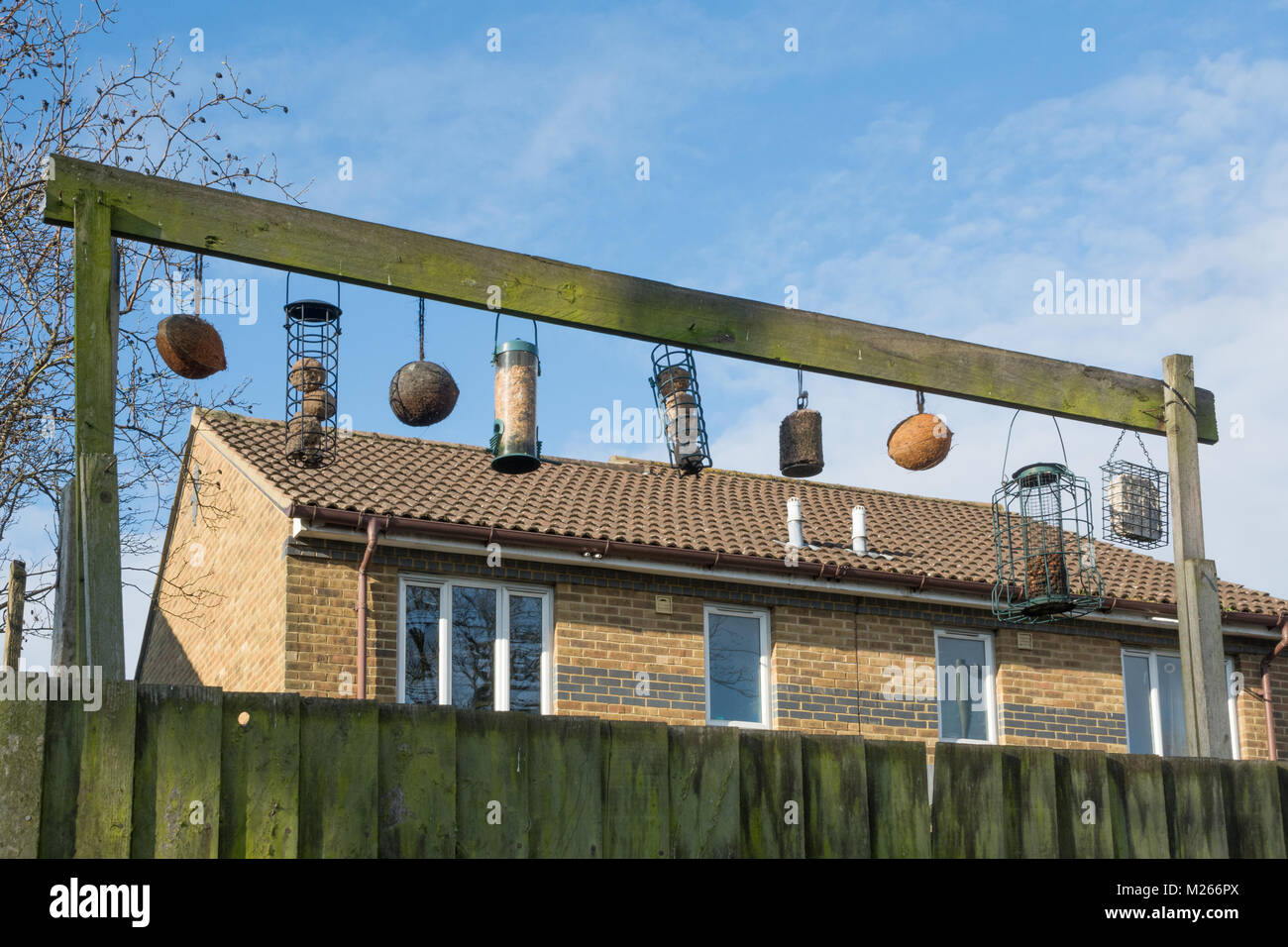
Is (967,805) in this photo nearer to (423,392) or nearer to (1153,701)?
(423,392)

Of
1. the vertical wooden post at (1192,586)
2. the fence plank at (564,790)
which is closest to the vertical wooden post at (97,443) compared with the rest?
the fence plank at (564,790)

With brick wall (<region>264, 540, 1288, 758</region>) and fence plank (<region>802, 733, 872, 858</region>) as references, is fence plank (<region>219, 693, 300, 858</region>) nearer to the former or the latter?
fence plank (<region>802, 733, 872, 858</region>)

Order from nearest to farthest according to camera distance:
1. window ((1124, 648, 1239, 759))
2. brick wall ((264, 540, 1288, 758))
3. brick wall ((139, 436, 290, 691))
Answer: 1. brick wall ((264, 540, 1288, 758))
2. brick wall ((139, 436, 290, 691))
3. window ((1124, 648, 1239, 759))

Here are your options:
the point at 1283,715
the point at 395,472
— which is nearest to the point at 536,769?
the point at 395,472

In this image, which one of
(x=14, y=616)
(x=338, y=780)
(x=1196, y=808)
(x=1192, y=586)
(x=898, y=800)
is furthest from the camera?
(x=14, y=616)

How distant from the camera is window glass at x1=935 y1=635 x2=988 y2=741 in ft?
53.8

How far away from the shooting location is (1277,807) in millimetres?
6062

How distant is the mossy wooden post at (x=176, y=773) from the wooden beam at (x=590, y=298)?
→ 215 centimetres

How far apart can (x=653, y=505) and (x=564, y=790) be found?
1237 cm

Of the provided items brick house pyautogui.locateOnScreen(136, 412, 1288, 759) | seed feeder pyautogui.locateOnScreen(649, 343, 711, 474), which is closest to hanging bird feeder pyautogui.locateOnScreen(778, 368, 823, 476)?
seed feeder pyautogui.locateOnScreen(649, 343, 711, 474)

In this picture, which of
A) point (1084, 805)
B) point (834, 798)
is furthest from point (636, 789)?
point (1084, 805)

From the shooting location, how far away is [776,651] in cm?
1566

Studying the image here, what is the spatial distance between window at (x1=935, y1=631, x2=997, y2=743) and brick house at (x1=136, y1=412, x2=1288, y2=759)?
0.08ft
